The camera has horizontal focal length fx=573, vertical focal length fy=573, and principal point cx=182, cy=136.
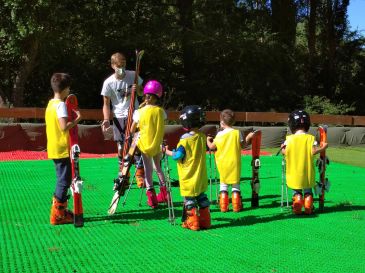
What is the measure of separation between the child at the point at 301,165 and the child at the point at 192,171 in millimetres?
1392

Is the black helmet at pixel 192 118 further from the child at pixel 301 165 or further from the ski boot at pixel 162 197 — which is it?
the ski boot at pixel 162 197

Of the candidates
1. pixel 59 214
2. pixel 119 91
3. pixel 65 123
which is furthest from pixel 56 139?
pixel 119 91

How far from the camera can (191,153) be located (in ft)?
19.9

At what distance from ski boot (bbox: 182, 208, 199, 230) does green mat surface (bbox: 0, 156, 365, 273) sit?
0.09 m

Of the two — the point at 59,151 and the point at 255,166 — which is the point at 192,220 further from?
the point at 255,166

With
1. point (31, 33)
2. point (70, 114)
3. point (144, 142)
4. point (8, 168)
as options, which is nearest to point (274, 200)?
point (144, 142)

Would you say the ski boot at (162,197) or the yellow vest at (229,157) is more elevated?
the yellow vest at (229,157)

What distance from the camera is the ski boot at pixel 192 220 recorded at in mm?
5949

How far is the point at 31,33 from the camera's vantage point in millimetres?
21516

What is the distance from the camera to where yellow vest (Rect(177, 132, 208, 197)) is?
6043 millimetres

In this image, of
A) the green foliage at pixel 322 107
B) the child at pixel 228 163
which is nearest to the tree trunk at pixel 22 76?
the green foliage at pixel 322 107

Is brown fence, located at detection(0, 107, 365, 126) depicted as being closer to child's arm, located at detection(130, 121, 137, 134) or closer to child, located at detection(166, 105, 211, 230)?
child's arm, located at detection(130, 121, 137, 134)

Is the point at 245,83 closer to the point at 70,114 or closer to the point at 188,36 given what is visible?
the point at 188,36

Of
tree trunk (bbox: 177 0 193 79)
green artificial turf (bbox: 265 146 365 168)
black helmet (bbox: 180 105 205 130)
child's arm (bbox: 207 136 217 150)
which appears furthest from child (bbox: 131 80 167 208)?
tree trunk (bbox: 177 0 193 79)
